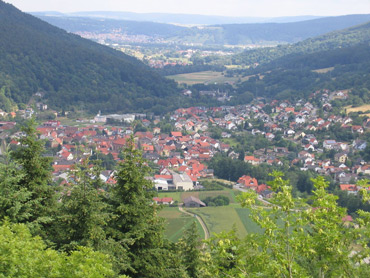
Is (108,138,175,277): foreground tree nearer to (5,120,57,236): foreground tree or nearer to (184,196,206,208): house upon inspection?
(5,120,57,236): foreground tree

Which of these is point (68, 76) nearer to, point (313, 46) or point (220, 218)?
point (220, 218)

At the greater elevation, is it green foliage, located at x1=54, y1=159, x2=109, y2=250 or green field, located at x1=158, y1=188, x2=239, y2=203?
green foliage, located at x1=54, y1=159, x2=109, y2=250

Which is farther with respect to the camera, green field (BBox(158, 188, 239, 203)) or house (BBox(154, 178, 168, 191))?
house (BBox(154, 178, 168, 191))

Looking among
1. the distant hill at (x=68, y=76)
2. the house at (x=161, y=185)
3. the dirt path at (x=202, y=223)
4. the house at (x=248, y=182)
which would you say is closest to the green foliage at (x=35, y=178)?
the dirt path at (x=202, y=223)

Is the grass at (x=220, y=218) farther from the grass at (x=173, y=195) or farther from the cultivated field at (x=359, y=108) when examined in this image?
the cultivated field at (x=359, y=108)

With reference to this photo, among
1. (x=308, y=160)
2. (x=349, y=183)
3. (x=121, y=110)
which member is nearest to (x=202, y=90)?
(x=121, y=110)

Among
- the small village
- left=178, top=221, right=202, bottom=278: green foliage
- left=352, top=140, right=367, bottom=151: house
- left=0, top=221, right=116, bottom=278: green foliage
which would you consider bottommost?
the small village

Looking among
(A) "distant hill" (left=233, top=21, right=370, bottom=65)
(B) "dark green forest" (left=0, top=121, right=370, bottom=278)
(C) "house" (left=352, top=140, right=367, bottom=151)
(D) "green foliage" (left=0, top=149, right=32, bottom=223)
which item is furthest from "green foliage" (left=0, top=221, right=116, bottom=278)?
(A) "distant hill" (left=233, top=21, right=370, bottom=65)
